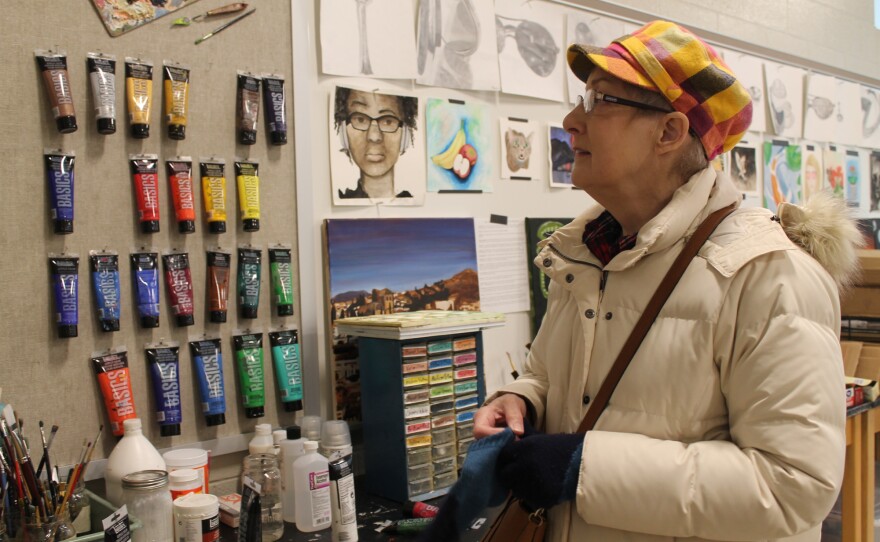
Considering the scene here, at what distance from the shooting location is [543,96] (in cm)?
236

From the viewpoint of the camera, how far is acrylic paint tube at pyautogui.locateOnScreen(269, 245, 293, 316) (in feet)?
5.70

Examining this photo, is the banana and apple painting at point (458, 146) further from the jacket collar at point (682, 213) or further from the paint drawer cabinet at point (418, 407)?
the jacket collar at point (682, 213)

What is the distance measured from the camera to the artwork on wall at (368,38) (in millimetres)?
1854

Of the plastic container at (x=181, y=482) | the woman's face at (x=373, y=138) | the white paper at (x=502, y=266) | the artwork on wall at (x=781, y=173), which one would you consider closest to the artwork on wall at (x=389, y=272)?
the white paper at (x=502, y=266)

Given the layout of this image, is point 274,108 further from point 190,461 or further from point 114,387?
point 190,461

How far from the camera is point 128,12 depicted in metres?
1.54

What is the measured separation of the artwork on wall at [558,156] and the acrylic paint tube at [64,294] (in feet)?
4.91

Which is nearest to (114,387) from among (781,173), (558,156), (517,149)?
(517,149)

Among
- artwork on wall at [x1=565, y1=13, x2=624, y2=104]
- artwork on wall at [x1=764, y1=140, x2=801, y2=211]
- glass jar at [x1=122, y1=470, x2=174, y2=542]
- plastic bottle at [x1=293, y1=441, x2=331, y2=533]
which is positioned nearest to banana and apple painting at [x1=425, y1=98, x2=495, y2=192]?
artwork on wall at [x1=565, y1=13, x2=624, y2=104]

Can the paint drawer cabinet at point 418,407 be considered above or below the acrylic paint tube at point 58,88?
below

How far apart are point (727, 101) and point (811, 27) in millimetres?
2881

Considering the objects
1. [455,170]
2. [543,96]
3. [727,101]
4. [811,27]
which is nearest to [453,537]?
[727,101]

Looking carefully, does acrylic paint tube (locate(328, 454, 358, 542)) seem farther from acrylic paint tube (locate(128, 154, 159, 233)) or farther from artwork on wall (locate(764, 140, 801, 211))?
artwork on wall (locate(764, 140, 801, 211))

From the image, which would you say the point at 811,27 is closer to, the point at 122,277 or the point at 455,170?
the point at 455,170
